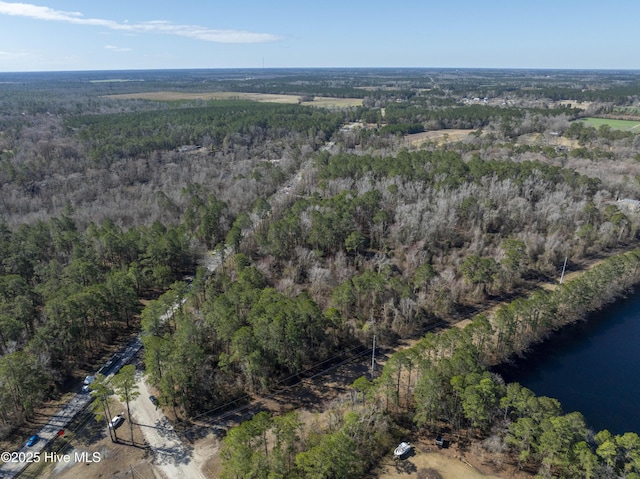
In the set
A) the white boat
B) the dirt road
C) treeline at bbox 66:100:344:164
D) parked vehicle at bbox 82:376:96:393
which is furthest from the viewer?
treeline at bbox 66:100:344:164

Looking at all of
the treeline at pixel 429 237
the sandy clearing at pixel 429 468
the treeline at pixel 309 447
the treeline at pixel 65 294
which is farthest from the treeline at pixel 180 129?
the sandy clearing at pixel 429 468

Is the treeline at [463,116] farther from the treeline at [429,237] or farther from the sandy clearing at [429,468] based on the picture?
the sandy clearing at [429,468]

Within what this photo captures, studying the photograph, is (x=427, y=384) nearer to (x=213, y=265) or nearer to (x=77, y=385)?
(x=77, y=385)

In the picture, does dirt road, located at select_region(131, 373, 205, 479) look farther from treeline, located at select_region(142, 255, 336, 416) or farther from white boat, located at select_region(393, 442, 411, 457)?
white boat, located at select_region(393, 442, 411, 457)

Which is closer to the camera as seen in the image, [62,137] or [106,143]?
[106,143]

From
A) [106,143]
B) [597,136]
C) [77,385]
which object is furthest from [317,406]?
[597,136]

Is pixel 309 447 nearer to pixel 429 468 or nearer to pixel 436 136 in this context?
Result: pixel 429 468

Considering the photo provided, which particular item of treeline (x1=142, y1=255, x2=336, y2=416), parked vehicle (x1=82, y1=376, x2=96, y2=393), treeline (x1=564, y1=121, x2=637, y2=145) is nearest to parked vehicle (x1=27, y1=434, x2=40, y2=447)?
parked vehicle (x1=82, y1=376, x2=96, y2=393)

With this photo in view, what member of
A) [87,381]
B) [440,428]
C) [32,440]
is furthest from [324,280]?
[32,440]
